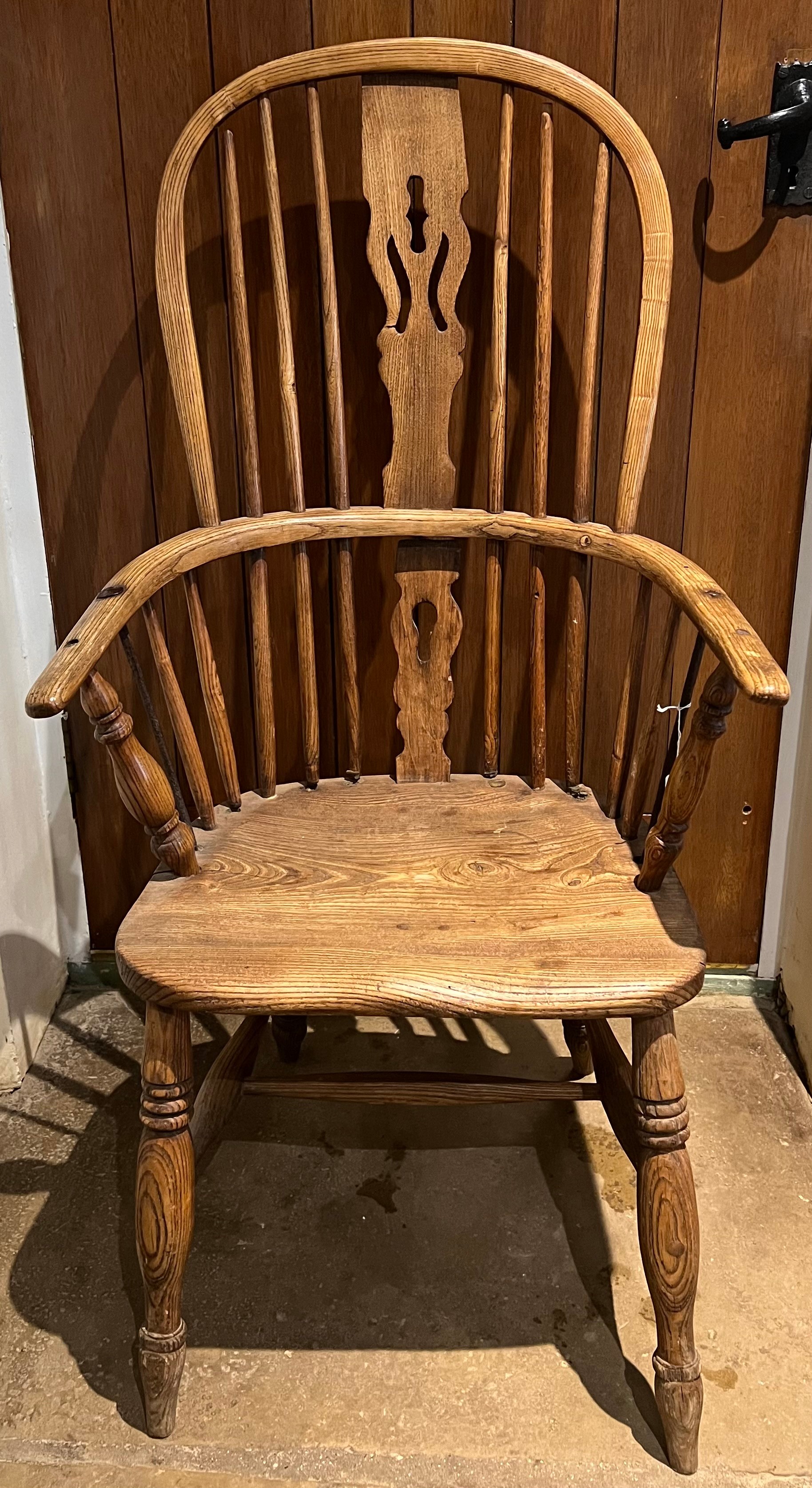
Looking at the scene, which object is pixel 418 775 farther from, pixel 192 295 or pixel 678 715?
pixel 192 295

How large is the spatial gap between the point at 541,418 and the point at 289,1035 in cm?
83

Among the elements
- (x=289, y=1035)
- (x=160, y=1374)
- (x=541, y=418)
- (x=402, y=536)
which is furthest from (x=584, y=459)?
(x=160, y=1374)

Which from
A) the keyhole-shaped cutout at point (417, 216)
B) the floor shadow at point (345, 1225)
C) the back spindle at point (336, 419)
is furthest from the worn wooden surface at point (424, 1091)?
the keyhole-shaped cutout at point (417, 216)

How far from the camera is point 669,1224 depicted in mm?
1017

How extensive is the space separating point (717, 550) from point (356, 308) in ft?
1.77

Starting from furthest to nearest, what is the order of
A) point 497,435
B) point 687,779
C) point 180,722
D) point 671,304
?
1. point 671,304
2. point 497,435
3. point 180,722
4. point 687,779

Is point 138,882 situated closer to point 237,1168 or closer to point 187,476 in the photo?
point 237,1168

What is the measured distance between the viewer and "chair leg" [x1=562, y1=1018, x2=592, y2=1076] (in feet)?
4.78

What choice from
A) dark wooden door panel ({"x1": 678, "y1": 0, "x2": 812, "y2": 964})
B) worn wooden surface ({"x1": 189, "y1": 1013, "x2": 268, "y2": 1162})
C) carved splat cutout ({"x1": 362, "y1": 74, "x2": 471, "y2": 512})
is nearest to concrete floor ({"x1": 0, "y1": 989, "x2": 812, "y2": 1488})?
worn wooden surface ({"x1": 189, "y1": 1013, "x2": 268, "y2": 1162})

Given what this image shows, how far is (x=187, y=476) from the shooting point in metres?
1.50

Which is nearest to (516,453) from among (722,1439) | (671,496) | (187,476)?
(671,496)

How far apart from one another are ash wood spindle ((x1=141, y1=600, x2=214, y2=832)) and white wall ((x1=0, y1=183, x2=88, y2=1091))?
1.26ft

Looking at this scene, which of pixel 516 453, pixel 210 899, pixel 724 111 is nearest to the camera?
pixel 210 899

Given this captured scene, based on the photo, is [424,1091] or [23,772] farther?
[23,772]
